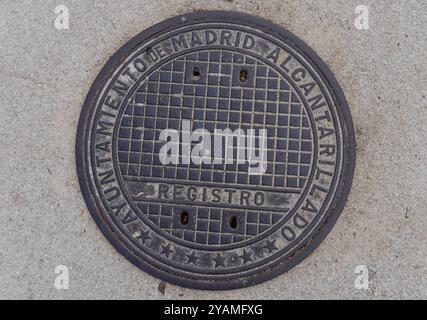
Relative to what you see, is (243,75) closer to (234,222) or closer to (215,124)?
(215,124)

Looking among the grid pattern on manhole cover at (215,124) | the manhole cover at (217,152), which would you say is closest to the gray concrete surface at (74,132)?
the manhole cover at (217,152)

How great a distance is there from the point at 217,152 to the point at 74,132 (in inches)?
35.0

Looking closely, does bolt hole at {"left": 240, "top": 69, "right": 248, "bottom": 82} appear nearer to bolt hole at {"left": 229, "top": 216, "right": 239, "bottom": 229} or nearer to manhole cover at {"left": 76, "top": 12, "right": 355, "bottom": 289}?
manhole cover at {"left": 76, "top": 12, "right": 355, "bottom": 289}

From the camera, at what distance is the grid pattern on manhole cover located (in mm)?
2932

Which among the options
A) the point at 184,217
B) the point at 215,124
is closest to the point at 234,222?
the point at 184,217

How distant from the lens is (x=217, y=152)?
295cm

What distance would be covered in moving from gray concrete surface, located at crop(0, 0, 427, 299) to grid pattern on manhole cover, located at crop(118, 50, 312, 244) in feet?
1.06

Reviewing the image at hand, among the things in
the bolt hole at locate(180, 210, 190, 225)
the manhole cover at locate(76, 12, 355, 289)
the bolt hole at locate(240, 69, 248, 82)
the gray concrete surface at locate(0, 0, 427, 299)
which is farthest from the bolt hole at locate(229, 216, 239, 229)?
the bolt hole at locate(240, 69, 248, 82)

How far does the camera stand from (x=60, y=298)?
2.98m

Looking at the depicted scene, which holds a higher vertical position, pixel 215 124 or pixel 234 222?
pixel 215 124

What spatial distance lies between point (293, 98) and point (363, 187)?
0.68 meters

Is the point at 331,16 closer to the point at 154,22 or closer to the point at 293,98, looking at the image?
the point at 293,98
